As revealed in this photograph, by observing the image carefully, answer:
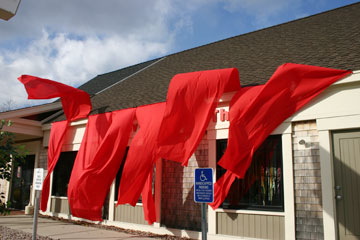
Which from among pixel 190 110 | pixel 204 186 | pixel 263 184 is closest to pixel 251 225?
pixel 263 184

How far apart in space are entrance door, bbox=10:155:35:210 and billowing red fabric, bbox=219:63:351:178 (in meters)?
10.3

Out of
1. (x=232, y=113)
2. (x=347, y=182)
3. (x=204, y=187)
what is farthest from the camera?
(x=232, y=113)

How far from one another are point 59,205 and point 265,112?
28.7 feet

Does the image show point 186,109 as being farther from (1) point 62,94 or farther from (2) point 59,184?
(2) point 59,184

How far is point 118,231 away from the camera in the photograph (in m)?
9.38

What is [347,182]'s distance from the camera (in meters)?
6.54

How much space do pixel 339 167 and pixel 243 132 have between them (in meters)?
2.00

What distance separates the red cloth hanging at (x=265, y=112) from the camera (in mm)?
7098

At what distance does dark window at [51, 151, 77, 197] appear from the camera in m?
12.5

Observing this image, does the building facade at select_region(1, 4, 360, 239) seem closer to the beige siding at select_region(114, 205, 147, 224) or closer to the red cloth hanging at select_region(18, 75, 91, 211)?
the beige siding at select_region(114, 205, 147, 224)

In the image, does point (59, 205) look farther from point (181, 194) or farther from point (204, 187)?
point (204, 187)

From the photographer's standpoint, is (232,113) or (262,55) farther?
(262,55)

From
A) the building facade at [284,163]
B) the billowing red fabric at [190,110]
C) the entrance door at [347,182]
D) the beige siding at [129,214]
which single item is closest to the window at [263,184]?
the building facade at [284,163]

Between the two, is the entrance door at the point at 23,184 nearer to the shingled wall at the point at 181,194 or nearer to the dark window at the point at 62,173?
the dark window at the point at 62,173
